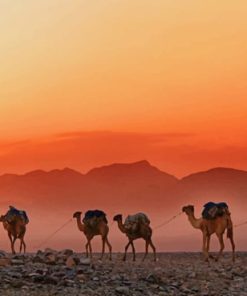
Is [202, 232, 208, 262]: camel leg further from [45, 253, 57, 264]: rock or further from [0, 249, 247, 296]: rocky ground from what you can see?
[45, 253, 57, 264]: rock

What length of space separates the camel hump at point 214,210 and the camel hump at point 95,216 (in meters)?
4.07

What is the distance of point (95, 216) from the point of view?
111 ft

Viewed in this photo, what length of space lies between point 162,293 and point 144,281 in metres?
1.27

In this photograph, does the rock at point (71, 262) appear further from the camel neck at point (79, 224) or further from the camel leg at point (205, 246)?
the camel neck at point (79, 224)

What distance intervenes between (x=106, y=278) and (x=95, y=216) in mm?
8908

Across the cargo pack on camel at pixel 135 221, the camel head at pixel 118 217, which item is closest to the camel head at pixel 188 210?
the cargo pack on camel at pixel 135 221

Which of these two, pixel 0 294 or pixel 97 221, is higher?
pixel 97 221

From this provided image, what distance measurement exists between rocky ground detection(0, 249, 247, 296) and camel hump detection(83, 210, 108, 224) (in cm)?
412

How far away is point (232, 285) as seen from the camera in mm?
26781

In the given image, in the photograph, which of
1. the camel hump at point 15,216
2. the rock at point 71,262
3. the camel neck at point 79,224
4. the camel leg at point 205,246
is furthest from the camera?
the camel hump at point 15,216

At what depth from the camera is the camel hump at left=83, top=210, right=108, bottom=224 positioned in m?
33.8

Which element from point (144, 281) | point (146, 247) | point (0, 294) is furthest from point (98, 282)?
point (146, 247)

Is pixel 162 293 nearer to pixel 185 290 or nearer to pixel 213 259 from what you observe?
pixel 185 290

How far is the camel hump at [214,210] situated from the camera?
109 ft
